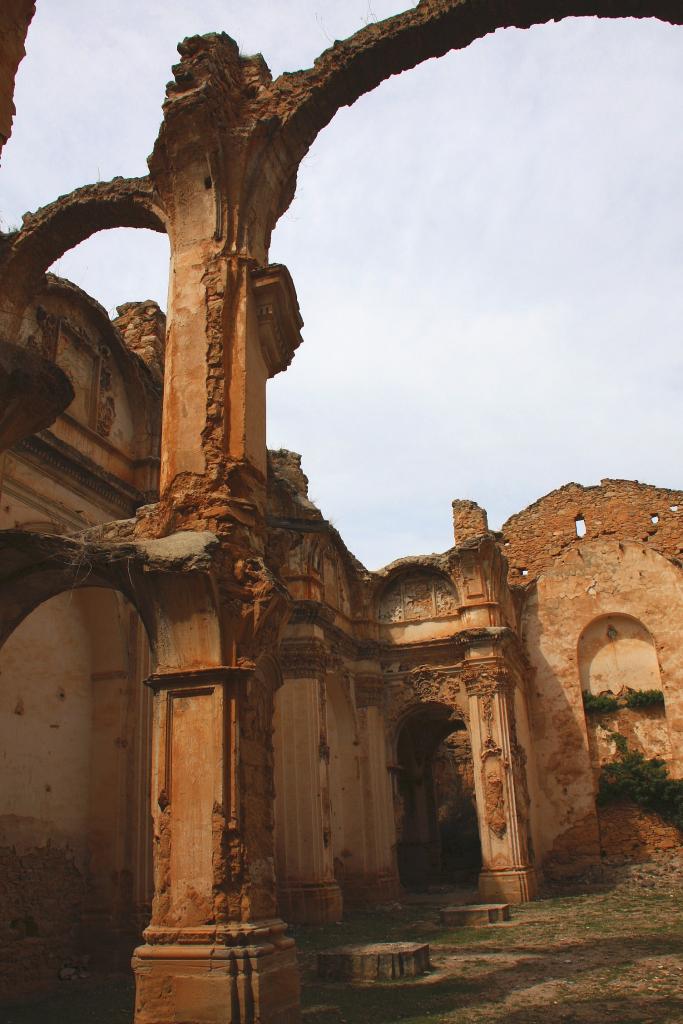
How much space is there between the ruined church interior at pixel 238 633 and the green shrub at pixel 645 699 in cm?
4

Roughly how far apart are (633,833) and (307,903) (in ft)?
27.2

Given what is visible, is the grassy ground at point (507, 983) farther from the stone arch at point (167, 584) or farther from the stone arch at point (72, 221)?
the stone arch at point (72, 221)

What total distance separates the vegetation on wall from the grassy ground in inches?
273

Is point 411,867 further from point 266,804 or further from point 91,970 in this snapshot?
point 266,804

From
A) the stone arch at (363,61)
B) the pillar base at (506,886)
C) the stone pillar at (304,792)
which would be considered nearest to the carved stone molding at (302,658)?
the stone pillar at (304,792)

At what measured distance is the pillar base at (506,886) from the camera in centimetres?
1558

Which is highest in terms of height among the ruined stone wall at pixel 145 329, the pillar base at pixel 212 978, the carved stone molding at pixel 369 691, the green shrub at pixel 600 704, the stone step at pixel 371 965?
the ruined stone wall at pixel 145 329

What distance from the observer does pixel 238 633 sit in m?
6.43

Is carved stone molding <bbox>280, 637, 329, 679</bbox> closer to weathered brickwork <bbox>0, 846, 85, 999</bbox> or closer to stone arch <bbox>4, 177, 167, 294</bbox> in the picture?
weathered brickwork <bbox>0, 846, 85, 999</bbox>

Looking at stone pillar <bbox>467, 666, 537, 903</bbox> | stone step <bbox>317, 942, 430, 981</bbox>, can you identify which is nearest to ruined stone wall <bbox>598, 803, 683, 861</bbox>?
stone pillar <bbox>467, 666, 537, 903</bbox>

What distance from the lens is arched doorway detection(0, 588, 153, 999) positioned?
385 inches

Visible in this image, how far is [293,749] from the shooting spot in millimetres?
14586

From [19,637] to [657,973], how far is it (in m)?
7.52

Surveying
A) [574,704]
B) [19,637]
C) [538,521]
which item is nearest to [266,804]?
[19,637]
